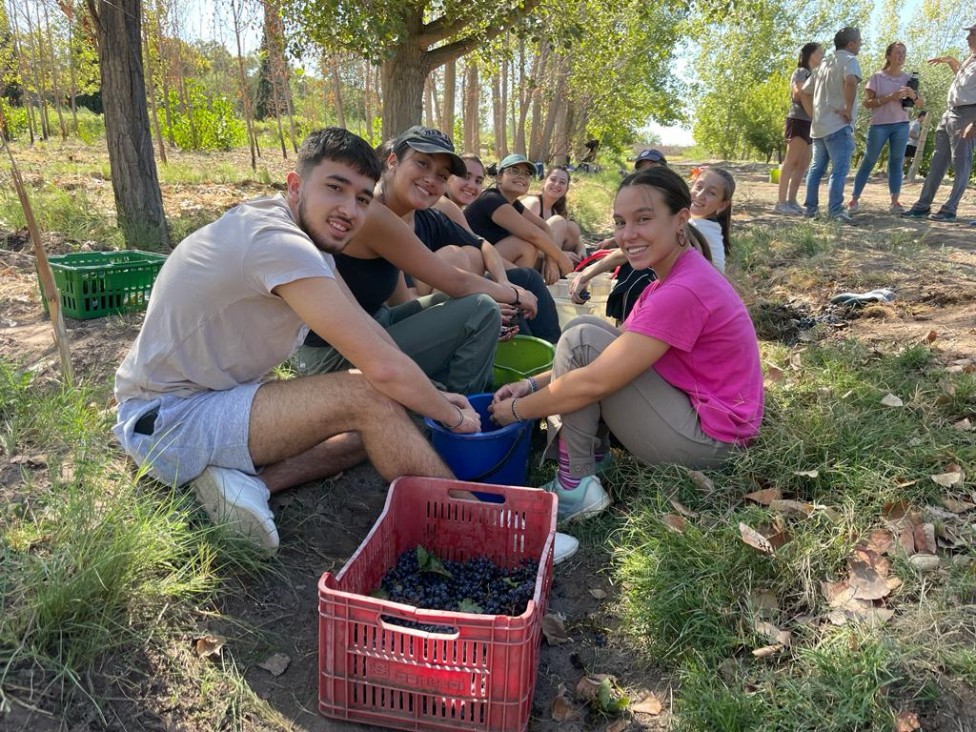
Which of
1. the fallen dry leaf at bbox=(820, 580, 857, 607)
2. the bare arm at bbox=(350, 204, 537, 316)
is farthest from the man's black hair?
the fallen dry leaf at bbox=(820, 580, 857, 607)

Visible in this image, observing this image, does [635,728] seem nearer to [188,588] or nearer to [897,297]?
[188,588]

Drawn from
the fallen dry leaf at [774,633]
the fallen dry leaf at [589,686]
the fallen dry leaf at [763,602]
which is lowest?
the fallen dry leaf at [589,686]

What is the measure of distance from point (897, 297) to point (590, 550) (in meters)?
3.13

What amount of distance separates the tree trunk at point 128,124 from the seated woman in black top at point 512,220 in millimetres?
2421

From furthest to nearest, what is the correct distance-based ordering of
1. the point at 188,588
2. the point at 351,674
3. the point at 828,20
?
the point at 828,20 < the point at 188,588 < the point at 351,674

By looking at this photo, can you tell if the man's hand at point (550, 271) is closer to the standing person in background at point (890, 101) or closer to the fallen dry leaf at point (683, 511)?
the fallen dry leaf at point (683, 511)

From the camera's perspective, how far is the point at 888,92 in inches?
302

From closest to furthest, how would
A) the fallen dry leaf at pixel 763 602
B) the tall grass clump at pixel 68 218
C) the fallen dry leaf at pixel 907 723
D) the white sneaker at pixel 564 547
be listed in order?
the fallen dry leaf at pixel 907 723 → the fallen dry leaf at pixel 763 602 → the white sneaker at pixel 564 547 → the tall grass clump at pixel 68 218

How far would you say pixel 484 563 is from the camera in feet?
8.01

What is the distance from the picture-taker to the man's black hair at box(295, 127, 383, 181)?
236 cm

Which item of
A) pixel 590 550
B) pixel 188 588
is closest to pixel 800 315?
pixel 590 550

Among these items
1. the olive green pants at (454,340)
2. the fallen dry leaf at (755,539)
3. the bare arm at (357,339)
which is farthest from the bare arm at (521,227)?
the fallen dry leaf at (755,539)

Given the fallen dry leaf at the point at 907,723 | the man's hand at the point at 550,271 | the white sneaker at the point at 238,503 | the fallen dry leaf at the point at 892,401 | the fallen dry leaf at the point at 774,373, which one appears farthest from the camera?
the man's hand at the point at 550,271

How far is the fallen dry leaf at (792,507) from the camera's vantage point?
7.77 feet
